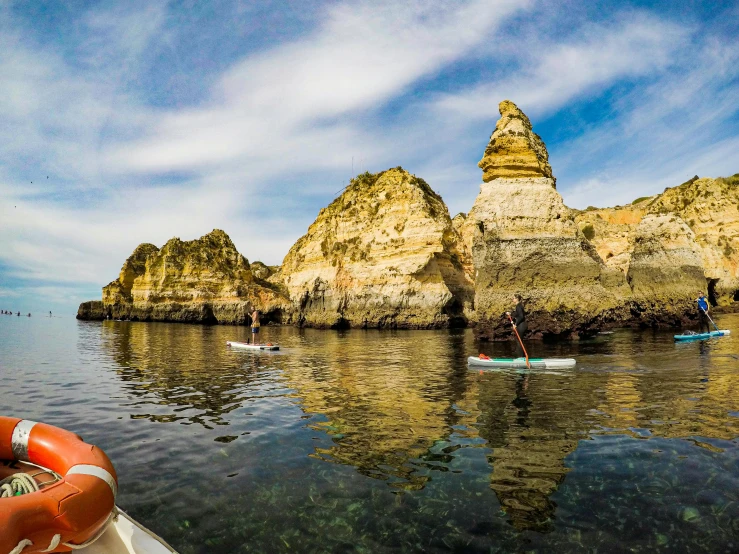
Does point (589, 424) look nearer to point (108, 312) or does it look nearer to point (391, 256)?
point (391, 256)

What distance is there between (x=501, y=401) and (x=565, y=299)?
16.9 meters

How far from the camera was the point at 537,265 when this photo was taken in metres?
26.6

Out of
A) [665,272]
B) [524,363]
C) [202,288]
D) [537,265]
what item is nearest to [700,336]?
[537,265]

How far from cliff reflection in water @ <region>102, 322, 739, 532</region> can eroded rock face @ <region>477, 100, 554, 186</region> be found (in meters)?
12.6

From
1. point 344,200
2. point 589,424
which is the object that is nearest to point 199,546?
point 589,424

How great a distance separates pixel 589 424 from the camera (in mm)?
8969

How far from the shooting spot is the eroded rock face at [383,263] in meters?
47.3

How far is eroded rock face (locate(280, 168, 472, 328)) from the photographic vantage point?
155ft

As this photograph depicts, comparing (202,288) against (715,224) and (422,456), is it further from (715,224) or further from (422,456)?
(715,224)

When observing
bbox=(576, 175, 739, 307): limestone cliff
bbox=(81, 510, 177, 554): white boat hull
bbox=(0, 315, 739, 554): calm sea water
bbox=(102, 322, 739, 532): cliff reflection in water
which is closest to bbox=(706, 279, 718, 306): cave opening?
bbox=(576, 175, 739, 307): limestone cliff

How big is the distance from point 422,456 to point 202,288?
66093mm

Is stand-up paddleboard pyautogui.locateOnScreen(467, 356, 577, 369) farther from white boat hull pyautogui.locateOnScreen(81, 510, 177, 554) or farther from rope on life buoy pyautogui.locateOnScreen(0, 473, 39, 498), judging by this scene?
rope on life buoy pyautogui.locateOnScreen(0, 473, 39, 498)

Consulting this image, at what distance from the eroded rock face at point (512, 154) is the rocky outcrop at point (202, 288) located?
140 ft

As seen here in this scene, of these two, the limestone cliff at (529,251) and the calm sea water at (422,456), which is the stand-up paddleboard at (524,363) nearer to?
the calm sea water at (422,456)
